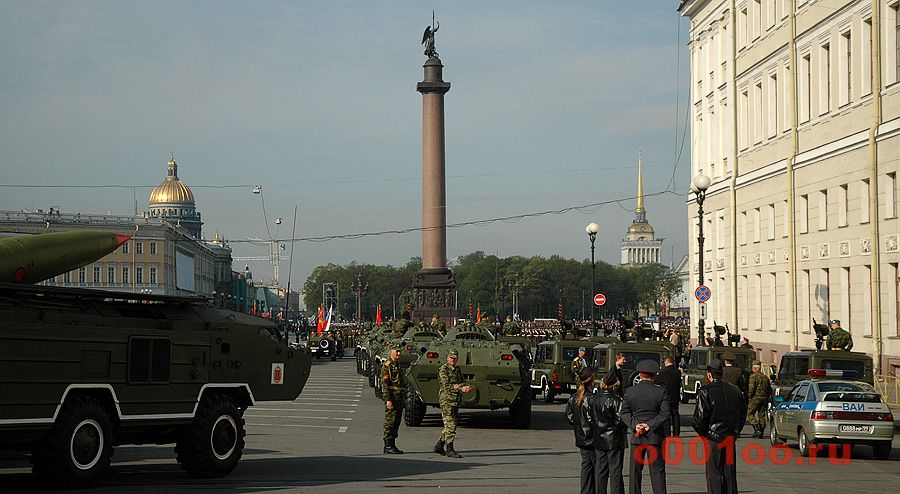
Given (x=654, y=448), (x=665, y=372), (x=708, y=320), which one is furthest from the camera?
(x=708, y=320)

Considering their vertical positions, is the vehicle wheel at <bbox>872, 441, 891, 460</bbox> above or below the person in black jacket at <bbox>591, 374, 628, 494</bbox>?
below

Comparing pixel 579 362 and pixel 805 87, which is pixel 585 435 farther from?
pixel 805 87

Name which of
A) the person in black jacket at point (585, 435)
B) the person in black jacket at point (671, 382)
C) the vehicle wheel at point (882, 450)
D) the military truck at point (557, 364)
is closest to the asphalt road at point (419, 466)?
the vehicle wheel at point (882, 450)

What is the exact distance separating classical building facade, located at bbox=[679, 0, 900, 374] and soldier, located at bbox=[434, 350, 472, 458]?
59.9ft

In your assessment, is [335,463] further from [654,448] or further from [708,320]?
[708,320]

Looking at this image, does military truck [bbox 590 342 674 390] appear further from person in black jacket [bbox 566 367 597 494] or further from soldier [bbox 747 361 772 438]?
person in black jacket [bbox 566 367 597 494]

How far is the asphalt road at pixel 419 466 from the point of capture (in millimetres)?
16156

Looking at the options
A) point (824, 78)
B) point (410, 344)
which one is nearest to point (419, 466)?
point (410, 344)

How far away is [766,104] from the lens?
157 feet

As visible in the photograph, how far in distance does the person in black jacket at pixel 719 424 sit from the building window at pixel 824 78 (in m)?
Answer: 28.2

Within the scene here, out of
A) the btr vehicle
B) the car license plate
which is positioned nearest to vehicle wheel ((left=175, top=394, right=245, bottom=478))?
the car license plate

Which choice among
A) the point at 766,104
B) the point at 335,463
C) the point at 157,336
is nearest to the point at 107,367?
the point at 157,336

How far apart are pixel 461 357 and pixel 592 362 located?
20.5 ft

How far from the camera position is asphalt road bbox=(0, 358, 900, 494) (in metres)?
16.2
